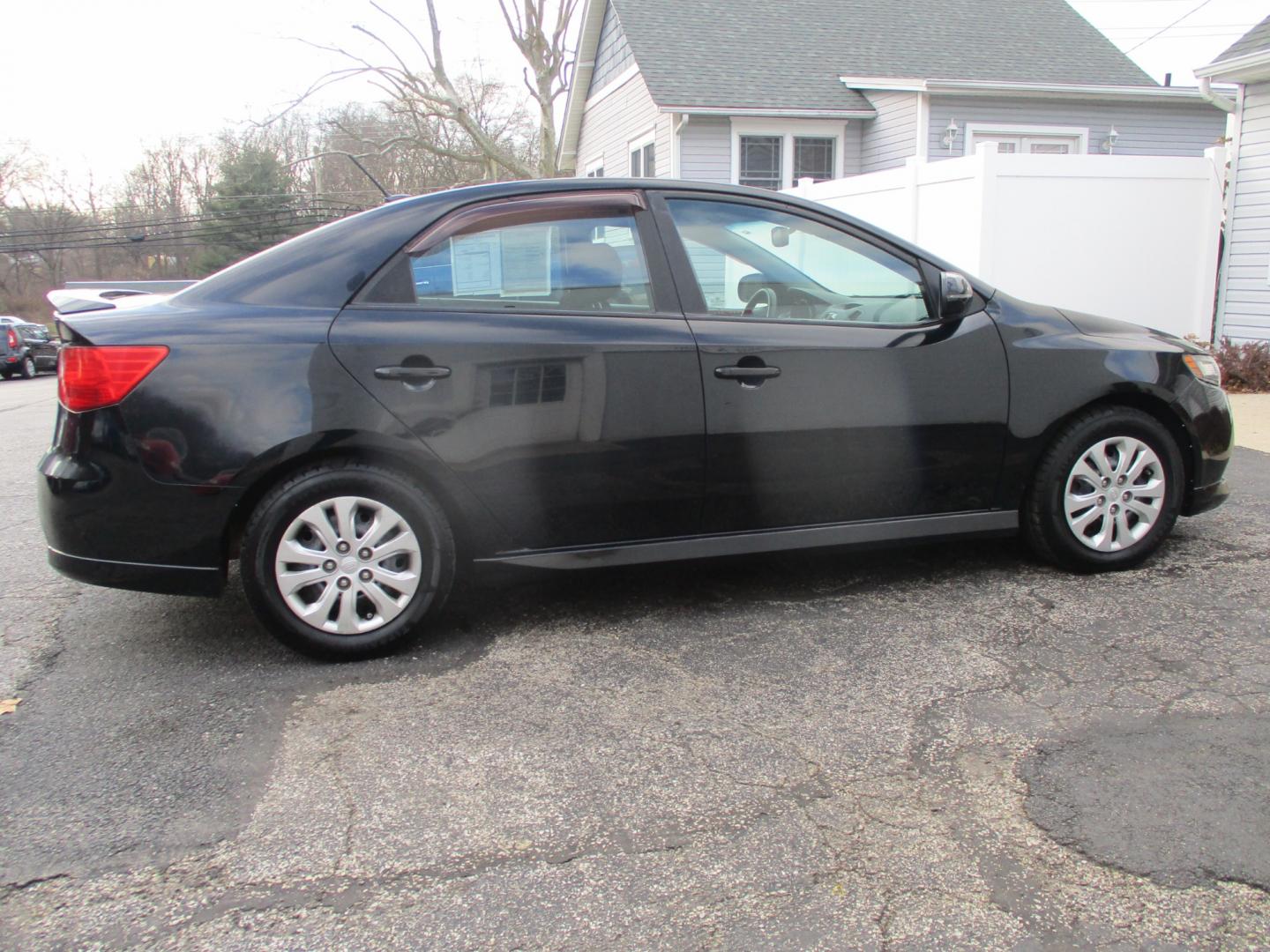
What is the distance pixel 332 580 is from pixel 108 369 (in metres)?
0.99

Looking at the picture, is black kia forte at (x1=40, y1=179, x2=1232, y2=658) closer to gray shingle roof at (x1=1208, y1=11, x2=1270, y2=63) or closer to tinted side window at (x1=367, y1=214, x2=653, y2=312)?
tinted side window at (x1=367, y1=214, x2=653, y2=312)

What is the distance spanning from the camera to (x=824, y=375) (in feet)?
12.7

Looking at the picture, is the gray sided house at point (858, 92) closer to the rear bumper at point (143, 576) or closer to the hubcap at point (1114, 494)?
the hubcap at point (1114, 494)

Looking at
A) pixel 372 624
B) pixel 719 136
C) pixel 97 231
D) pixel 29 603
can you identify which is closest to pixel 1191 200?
pixel 719 136

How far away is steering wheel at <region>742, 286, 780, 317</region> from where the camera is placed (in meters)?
3.95

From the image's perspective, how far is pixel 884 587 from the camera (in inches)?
168

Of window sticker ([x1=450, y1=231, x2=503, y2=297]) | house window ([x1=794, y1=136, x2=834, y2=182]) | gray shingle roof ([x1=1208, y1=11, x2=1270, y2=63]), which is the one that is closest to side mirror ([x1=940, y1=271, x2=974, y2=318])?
window sticker ([x1=450, y1=231, x2=503, y2=297])

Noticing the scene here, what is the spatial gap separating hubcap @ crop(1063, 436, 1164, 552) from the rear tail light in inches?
139

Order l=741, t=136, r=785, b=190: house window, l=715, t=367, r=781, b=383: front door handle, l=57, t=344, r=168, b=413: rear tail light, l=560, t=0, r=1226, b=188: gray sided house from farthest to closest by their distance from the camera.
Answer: l=741, t=136, r=785, b=190: house window → l=560, t=0, r=1226, b=188: gray sided house → l=715, t=367, r=781, b=383: front door handle → l=57, t=344, r=168, b=413: rear tail light

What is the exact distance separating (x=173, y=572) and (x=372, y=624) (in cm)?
68

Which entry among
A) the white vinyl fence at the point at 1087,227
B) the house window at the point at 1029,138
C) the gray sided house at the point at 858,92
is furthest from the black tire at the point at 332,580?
the house window at the point at 1029,138

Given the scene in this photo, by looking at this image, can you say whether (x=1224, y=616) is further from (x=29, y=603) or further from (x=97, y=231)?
(x=97, y=231)

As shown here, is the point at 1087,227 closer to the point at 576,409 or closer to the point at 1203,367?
the point at 1203,367

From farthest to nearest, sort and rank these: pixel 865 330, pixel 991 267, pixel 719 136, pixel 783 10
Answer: pixel 783 10
pixel 719 136
pixel 991 267
pixel 865 330
